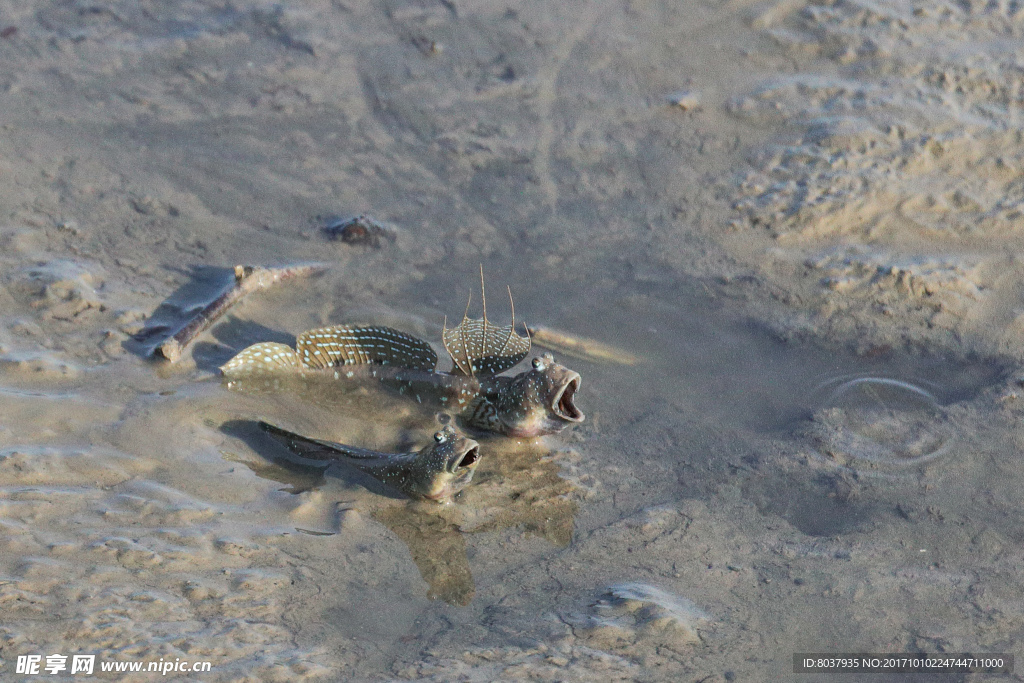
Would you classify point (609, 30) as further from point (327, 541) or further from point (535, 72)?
point (327, 541)

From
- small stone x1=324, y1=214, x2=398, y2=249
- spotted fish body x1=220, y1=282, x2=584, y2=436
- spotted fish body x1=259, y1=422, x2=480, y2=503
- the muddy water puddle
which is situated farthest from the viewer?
small stone x1=324, y1=214, x2=398, y2=249

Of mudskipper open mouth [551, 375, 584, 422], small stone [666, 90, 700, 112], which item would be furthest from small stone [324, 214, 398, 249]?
small stone [666, 90, 700, 112]

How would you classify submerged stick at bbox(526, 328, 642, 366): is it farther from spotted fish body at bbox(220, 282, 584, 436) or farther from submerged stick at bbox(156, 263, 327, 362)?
submerged stick at bbox(156, 263, 327, 362)

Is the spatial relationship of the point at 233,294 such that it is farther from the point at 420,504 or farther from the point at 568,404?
the point at 568,404

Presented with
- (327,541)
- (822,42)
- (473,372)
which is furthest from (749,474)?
(822,42)

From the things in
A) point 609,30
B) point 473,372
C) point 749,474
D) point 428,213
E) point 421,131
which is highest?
point 609,30

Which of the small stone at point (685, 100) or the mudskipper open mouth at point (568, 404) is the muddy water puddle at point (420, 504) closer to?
the mudskipper open mouth at point (568, 404)

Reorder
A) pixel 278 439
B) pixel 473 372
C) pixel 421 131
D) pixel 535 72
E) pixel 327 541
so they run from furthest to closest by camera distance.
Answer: pixel 535 72 < pixel 421 131 < pixel 473 372 < pixel 278 439 < pixel 327 541
